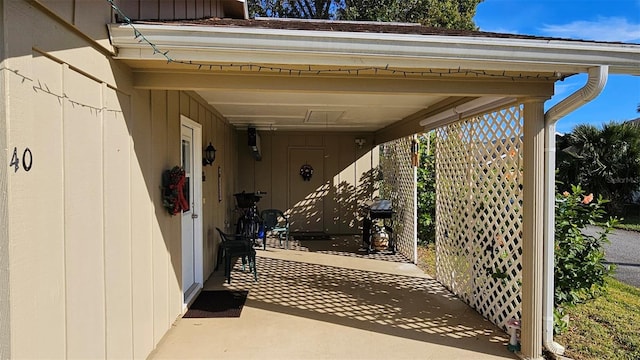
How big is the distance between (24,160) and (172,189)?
184 centimetres

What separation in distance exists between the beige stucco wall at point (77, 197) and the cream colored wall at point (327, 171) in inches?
224

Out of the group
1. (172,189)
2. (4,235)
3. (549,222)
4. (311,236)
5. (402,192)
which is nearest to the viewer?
(4,235)

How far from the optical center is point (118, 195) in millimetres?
2447

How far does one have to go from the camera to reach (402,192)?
7.12 meters

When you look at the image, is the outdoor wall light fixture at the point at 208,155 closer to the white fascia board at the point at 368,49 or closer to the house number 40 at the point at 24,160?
the white fascia board at the point at 368,49

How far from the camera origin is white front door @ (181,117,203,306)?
429 centimetres

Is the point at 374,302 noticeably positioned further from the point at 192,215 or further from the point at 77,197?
the point at 77,197

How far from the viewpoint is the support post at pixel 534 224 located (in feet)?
10.0

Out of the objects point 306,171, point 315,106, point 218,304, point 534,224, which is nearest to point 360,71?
point 534,224

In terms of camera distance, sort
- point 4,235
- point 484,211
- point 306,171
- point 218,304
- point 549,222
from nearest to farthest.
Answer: point 4,235, point 549,222, point 484,211, point 218,304, point 306,171

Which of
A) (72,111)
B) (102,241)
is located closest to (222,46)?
(72,111)

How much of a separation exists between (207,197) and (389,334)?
2.95 metres

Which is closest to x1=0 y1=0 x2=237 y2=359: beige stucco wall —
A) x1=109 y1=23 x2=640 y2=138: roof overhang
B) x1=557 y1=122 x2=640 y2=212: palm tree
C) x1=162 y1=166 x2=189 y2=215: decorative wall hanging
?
x1=162 y1=166 x2=189 y2=215: decorative wall hanging

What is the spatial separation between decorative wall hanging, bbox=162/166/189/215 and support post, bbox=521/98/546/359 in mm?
3001
